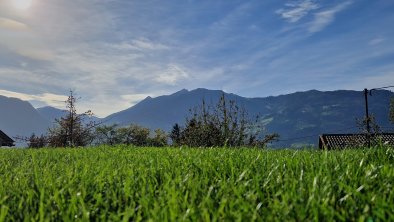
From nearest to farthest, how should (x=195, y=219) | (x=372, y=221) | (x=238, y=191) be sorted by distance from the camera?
(x=372, y=221), (x=195, y=219), (x=238, y=191)

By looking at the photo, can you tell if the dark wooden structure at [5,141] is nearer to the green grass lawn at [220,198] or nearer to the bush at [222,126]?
the bush at [222,126]

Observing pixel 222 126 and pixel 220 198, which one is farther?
pixel 222 126

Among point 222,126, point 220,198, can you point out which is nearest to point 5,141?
point 222,126

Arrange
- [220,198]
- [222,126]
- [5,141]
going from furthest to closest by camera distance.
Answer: [5,141]
[222,126]
[220,198]

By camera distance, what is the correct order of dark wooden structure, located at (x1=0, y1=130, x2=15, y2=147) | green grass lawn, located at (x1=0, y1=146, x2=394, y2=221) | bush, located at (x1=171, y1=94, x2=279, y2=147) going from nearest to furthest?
green grass lawn, located at (x1=0, y1=146, x2=394, y2=221) → bush, located at (x1=171, y1=94, x2=279, y2=147) → dark wooden structure, located at (x1=0, y1=130, x2=15, y2=147)

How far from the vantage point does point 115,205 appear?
8.68 feet

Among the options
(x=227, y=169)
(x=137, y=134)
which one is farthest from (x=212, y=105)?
(x=137, y=134)

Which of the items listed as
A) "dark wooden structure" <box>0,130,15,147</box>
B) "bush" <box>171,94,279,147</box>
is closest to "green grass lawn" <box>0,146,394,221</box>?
"bush" <box>171,94,279,147</box>

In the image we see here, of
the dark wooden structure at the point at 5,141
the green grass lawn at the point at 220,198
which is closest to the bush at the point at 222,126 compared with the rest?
the green grass lawn at the point at 220,198

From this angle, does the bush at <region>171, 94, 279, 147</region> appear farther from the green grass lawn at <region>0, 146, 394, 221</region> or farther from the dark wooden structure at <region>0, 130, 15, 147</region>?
the dark wooden structure at <region>0, 130, 15, 147</region>

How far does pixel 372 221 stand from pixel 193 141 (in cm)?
2275

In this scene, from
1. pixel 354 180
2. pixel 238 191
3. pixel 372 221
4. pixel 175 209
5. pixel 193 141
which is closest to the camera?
pixel 372 221

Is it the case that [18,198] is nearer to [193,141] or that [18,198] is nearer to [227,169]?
[227,169]

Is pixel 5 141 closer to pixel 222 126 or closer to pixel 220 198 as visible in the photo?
pixel 222 126
